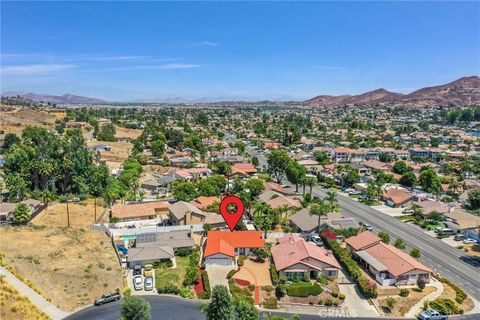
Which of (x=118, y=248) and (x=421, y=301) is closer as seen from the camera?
(x=421, y=301)

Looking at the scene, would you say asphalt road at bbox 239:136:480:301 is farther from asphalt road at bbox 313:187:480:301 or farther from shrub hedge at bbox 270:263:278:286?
shrub hedge at bbox 270:263:278:286

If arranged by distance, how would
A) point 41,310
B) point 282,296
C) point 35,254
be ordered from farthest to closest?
point 35,254
point 282,296
point 41,310

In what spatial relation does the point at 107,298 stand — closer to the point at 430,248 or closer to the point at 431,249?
the point at 431,249

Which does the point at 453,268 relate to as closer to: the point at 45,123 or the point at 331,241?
the point at 331,241

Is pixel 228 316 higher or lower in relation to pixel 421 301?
higher

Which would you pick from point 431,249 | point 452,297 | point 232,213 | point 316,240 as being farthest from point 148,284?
point 431,249

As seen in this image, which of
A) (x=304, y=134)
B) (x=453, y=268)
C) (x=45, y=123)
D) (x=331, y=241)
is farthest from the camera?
(x=304, y=134)

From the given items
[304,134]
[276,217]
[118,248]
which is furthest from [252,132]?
[118,248]
